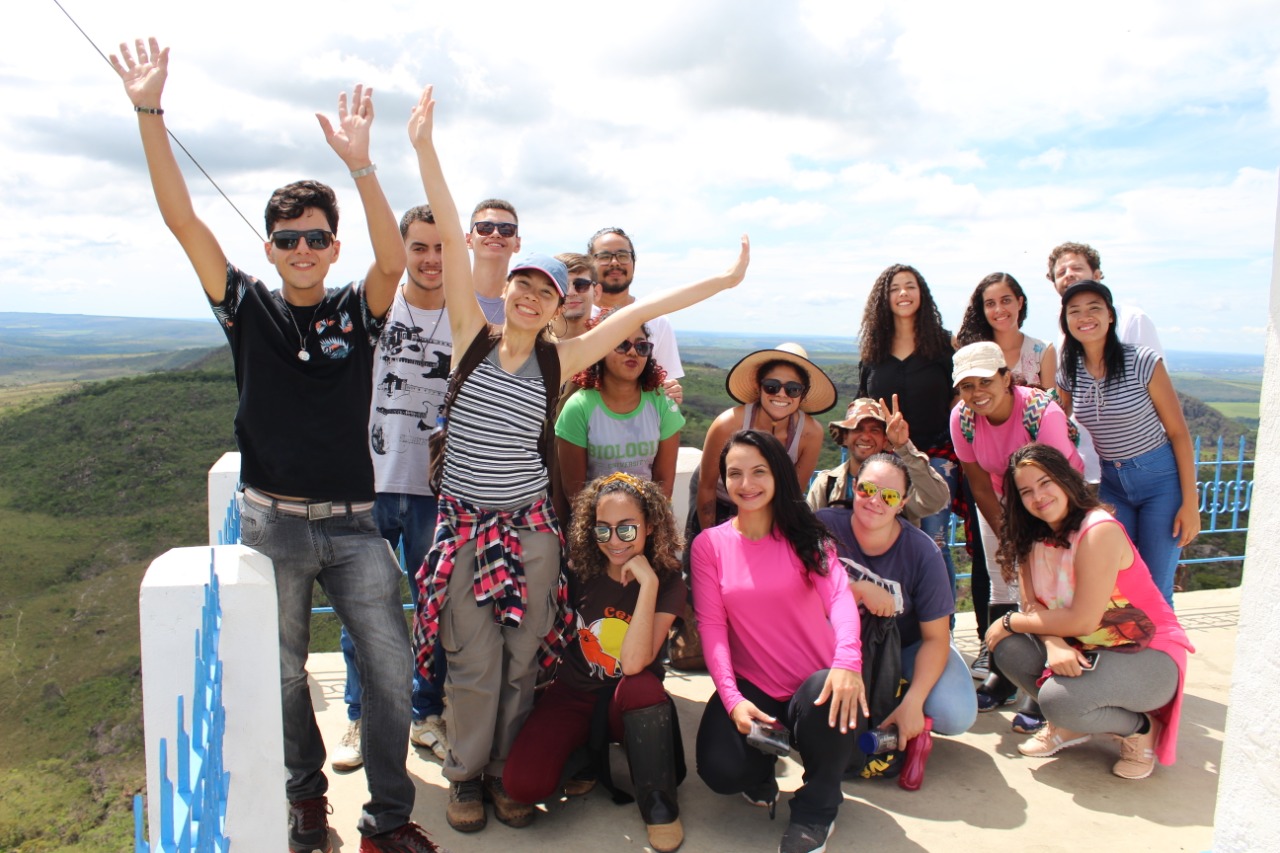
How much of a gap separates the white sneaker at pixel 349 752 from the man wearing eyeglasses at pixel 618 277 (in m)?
2.15

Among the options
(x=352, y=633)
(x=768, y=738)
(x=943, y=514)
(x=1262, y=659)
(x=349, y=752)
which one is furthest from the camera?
(x=943, y=514)

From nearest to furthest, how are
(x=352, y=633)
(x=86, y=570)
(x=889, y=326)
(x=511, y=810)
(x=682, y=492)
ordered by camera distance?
(x=352, y=633) → (x=511, y=810) → (x=889, y=326) → (x=682, y=492) → (x=86, y=570)

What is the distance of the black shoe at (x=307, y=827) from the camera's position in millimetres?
2754

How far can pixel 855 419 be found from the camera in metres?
3.76

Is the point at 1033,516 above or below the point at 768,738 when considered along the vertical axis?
above

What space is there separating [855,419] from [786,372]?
368mm

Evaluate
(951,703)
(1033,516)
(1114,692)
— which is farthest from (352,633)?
(1114,692)

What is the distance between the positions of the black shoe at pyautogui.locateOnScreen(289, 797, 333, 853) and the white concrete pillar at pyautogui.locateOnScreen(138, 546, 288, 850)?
0.61m

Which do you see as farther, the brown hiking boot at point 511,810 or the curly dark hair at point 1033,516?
the curly dark hair at point 1033,516

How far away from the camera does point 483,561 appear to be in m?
2.89

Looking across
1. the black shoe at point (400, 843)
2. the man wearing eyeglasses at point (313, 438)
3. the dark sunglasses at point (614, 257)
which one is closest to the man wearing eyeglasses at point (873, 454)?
the dark sunglasses at point (614, 257)

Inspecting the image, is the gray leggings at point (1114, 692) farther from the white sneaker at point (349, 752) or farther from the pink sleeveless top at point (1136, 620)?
the white sneaker at point (349, 752)

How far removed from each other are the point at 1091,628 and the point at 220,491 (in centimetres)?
362

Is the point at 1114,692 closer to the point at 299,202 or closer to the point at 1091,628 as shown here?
the point at 1091,628
